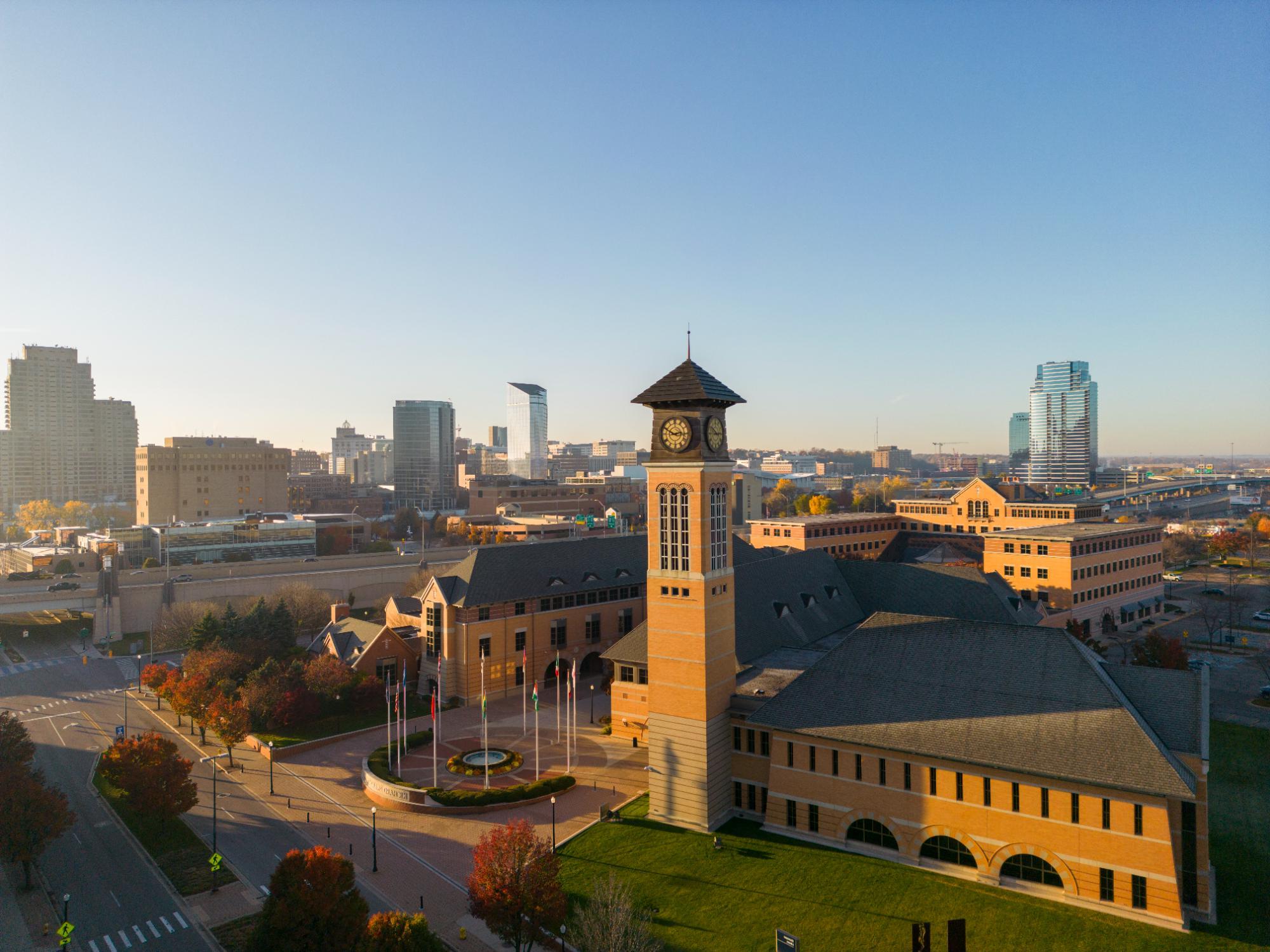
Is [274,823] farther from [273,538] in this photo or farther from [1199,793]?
[273,538]

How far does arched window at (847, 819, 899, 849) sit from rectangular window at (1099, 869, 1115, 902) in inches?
334

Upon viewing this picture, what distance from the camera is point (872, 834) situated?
127 ft

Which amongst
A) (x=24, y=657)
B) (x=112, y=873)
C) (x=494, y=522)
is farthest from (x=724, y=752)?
(x=494, y=522)

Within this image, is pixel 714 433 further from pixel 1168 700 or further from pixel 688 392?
pixel 1168 700

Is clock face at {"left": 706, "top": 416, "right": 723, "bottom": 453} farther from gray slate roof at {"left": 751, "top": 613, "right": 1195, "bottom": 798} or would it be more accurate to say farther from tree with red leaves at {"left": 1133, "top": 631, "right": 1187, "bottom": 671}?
tree with red leaves at {"left": 1133, "top": 631, "right": 1187, "bottom": 671}

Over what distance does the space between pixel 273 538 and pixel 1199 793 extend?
140252 millimetres

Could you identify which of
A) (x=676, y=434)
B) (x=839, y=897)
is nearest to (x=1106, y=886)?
(x=839, y=897)

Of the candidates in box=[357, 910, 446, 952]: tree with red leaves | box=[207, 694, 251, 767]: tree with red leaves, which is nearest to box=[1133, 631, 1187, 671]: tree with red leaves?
box=[357, 910, 446, 952]: tree with red leaves

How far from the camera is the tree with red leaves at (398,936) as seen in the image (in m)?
28.7

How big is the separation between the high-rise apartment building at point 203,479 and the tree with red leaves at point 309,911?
175624mm

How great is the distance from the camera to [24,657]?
91.4 meters

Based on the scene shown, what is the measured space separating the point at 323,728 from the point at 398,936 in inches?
1489

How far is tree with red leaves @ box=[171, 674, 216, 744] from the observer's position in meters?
59.1

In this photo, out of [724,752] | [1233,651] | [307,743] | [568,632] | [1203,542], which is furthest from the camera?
[1203,542]
